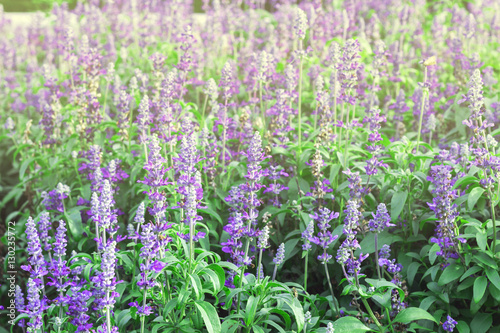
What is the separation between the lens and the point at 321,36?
24.9 feet

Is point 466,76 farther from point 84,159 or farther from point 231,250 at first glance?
point 84,159

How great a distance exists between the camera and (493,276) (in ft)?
11.9

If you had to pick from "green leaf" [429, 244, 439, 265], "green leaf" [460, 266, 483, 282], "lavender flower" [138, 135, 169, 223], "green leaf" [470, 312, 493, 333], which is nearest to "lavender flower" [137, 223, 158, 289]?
"lavender flower" [138, 135, 169, 223]

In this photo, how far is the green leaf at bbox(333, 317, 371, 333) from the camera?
3.40 metres

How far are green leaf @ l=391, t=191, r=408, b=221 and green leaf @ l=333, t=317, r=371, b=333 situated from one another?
0.92m

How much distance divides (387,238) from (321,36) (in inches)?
164

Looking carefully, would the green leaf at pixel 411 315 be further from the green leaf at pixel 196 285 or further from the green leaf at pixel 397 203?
the green leaf at pixel 196 285

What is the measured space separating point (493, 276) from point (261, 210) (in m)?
2.10

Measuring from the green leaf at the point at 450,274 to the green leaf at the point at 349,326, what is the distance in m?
0.68

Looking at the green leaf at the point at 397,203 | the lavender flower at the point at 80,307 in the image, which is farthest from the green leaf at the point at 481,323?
the lavender flower at the point at 80,307

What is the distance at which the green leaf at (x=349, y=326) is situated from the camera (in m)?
3.40

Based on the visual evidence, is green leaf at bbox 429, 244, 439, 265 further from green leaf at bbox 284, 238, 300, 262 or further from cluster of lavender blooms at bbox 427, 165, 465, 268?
green leaf at bbox 284, 238, 300, 262

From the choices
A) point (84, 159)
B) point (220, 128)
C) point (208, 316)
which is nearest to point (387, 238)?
point (208, 316)

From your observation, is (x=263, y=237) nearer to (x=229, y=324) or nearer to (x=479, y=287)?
(x=229, y=324)
